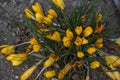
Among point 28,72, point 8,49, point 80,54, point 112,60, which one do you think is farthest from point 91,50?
point 8,49

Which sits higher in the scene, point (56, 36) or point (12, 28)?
point (12, 28)

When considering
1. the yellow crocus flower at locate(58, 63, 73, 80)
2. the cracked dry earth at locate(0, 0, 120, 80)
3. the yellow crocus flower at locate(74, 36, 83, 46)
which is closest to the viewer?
the yellow crocus flower at locate(74, 36, 83, 46)

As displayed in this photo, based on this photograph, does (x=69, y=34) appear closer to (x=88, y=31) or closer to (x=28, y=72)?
(x=88, y=31)

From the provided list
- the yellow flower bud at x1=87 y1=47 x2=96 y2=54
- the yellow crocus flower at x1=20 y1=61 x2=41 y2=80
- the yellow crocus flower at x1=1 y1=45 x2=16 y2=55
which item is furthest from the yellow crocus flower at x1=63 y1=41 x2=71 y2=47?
the yellow crocus flower at x1=1 y1=45 x2=16 y2=55

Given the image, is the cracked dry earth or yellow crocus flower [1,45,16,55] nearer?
yellow crocus flower [1,45,16,55]

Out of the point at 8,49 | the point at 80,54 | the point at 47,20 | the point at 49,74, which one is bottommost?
the point at 49,74

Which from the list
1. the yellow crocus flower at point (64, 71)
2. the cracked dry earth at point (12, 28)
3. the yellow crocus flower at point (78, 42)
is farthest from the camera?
the cracked dry earth at point (12, 28)

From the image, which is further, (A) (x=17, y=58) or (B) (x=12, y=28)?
(B) (x=12, y=28)

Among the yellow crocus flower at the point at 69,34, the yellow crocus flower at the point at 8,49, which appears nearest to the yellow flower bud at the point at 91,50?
the yellow crocus flower at the point at 69,34

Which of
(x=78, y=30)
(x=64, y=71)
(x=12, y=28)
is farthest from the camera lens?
(x=12, y=28)

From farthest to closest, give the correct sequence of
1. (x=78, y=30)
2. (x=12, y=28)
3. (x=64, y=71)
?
(x=12, y=28), (x=64, y=71), (x=78, y=30)

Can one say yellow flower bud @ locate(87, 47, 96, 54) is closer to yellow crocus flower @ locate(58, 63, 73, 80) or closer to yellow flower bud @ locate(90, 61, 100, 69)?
yellow flower bud @ locate(90, 61, 100, 69)

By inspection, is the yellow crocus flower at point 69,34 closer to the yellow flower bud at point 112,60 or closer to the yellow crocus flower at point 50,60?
the yellow crocus flower at point 50,60

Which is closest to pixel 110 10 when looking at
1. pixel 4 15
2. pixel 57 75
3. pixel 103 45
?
pixel 103 45
